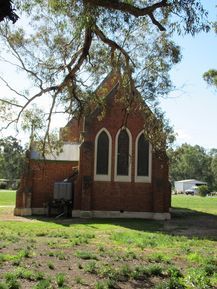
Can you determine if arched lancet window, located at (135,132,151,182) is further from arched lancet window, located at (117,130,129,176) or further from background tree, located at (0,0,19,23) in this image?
background tree, located at (0,0,19,23)

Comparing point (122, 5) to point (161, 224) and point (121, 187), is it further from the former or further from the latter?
→ point (121, 187)

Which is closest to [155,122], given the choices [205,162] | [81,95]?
[81,95]

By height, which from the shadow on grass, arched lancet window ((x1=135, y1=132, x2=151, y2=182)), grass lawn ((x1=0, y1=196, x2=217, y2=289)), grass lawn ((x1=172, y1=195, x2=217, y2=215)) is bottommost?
grass lawn ((x1=0, y1=196, x2=217, y2=289))

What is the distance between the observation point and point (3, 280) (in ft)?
31.7

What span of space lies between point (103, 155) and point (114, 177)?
1.71m

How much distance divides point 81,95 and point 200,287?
1141cm

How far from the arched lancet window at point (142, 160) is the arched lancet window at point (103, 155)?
2.07 m

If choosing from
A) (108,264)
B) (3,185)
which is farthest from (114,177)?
(3,185)

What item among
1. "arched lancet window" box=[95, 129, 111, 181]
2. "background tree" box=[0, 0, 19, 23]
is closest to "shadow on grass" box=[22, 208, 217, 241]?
"arched lancet window" box=[95, 129, 111, 181]

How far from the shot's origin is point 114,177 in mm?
33781

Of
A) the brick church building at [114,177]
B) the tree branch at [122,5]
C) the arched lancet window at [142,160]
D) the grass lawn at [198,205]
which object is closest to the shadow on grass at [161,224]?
the brick church building at [114,177]

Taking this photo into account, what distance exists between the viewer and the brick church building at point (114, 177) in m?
33.1

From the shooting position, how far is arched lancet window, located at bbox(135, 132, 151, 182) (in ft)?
112

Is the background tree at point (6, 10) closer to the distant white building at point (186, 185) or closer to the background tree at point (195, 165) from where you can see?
the distant white building at point (186, 185)
